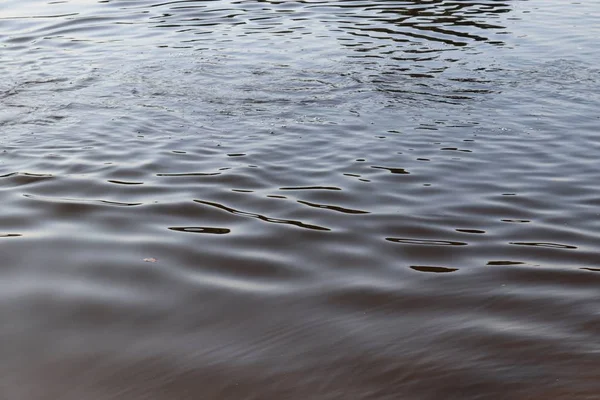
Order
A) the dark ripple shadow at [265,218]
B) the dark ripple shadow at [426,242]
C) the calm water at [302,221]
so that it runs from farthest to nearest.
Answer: the dark ripple shadow at [265,218] < the dark ripple shadow at [426,242] < the calm water at [302,221]

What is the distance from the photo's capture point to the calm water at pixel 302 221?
311cm

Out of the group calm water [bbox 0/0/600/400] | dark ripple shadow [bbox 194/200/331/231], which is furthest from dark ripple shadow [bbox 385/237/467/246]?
dark ripple shadow [bbox 194/200/331/231]

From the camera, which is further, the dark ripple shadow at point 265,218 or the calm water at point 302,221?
the dark ripple shadow at point 265,218

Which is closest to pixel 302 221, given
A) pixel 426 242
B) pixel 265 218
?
pixel 265 218

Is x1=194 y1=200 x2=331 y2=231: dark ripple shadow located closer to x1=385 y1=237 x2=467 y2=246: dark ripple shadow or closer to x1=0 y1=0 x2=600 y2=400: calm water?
x1=0 y1=0 x2=600 y2=400: calm water

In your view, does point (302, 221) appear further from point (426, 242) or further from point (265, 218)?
point (426, 242)

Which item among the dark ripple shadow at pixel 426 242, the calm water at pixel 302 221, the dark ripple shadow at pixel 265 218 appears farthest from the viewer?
the dark ripple shadow at pixel 265 218

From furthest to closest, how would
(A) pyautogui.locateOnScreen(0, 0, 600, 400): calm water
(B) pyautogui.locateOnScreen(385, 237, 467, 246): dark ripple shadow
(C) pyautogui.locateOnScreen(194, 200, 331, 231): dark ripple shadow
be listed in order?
(C) pyautogui.locateOnScreen(194, 200, 331, 231): dark ripple shadow < (B) pyautogui.locateOnScreen(385, 237, 467, 246): dark ripple shadow < (A) pyautogui.locateOnScreen(0, 0, 600, 400): calm water

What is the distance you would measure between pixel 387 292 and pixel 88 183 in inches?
91.0

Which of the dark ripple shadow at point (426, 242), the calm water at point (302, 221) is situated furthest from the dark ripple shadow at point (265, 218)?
the dark ripple shadow at point (426, 242)

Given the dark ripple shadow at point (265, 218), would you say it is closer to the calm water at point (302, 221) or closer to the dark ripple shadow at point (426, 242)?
the calm water at point (302, 221)

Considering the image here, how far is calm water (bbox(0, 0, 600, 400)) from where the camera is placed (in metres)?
3.11

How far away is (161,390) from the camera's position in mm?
2959

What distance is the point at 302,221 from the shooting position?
177 inches
